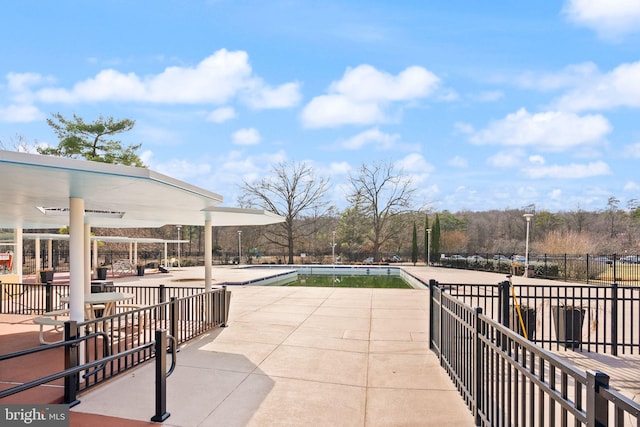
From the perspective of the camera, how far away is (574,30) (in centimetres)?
1162

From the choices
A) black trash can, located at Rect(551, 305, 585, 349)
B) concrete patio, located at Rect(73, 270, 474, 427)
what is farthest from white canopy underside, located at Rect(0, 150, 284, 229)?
black trash can, located at Rect(551, 305, 585, 349)

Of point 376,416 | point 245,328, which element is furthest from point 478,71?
point 376,416

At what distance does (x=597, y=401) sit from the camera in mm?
1608

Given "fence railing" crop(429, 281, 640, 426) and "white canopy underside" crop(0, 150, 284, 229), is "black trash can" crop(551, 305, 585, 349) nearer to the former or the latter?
"fence railing" crop(429, 281, 640, 426)

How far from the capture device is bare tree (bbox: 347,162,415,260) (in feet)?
126

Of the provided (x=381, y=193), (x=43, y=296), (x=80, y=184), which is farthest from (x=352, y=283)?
(x=381, y=193)

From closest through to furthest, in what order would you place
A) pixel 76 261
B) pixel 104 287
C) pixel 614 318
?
pixel 76 261 → pixel 614 318 → pixel 104 287

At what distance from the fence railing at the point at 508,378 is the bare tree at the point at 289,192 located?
104 feet

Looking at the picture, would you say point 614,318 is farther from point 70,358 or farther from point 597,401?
point 70,358

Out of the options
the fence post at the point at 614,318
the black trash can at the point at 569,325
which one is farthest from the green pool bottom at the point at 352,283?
the fence post at the point at 614,318

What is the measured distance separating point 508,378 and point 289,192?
1381 inches

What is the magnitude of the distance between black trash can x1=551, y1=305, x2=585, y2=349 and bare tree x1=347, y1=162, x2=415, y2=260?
31724mm

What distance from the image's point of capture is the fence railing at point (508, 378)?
5.34 ft

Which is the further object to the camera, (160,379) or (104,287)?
(104,287)
